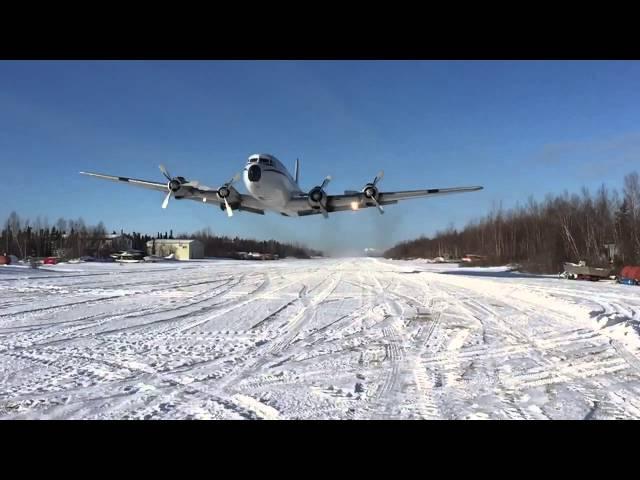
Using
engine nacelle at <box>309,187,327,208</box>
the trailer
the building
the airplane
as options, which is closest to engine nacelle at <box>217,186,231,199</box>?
the airplane

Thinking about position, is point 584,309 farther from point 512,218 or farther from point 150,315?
point 512,218

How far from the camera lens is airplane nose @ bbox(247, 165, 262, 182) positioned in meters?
25.0

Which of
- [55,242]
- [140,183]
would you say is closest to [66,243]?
[55,242]

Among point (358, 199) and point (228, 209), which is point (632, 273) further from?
point (228, 209)

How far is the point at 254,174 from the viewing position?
82.1 ft

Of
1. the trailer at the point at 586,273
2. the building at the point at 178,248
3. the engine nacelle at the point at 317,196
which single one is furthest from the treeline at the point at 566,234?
the building at the point at 178,248

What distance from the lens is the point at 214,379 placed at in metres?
5.24

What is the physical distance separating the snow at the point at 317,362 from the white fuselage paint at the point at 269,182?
1473 cm

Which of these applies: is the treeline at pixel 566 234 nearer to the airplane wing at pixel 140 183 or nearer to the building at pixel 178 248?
the airplane wing at pixel 140 183

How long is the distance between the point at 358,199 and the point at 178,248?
240ft

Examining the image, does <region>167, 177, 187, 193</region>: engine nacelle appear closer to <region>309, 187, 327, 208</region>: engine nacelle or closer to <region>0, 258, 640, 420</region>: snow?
<region>309, 187, 327, 208</region>: engine nacelle

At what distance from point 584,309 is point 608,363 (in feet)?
20.9

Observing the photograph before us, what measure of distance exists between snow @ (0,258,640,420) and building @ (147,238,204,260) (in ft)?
267
